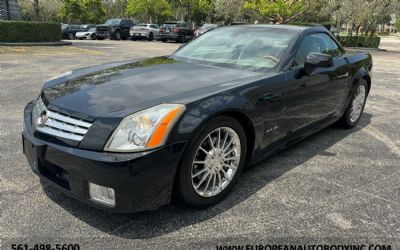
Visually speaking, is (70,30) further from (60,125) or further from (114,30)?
(60,125)

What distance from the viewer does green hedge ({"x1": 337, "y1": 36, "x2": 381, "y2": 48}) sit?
86.4 feet

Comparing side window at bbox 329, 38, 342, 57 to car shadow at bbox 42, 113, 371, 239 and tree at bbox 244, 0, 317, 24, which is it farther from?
tree at bbox 244, 0, 317, 24

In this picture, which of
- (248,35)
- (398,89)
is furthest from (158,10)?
(248,35)

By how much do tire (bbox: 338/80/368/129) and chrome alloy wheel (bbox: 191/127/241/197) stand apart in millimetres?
2791

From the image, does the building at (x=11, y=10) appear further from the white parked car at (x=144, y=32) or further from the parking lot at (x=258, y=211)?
the parking lot at (x=258, y=211)

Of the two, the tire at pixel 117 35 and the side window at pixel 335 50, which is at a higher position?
the tire at pixel 117 35

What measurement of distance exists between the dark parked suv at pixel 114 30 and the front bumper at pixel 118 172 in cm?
2742

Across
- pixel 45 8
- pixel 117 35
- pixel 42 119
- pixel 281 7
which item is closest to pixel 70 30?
pixel 117 35

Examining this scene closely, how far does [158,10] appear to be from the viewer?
48812 mm

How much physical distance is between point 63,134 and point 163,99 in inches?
30.0

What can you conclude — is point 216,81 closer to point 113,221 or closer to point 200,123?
point 200,123

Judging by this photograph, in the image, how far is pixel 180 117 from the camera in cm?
258

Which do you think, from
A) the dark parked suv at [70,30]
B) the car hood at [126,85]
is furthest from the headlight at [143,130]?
the dark parked suv at [70,30]

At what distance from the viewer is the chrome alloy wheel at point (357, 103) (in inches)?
212
